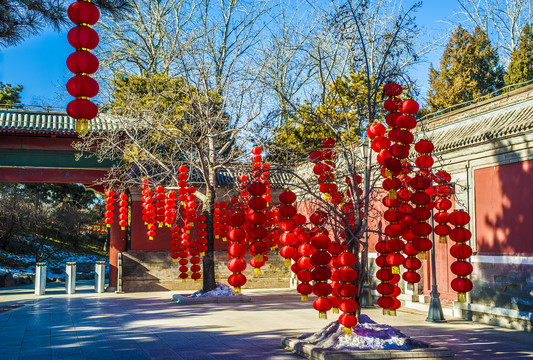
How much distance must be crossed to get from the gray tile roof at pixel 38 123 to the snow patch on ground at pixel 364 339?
39.7 feet

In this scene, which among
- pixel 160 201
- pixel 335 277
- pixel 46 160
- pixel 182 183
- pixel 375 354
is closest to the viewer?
pixel 375 354

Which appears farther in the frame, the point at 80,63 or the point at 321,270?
the point at 321,270

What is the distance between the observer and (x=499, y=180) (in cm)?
1055

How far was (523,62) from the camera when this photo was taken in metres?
22.8

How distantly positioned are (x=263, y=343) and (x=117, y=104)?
437 inches

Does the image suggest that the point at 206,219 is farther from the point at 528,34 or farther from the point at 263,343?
the point at 528,34

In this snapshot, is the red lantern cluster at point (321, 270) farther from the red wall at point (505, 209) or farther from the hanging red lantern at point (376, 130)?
the red wall at point (505, 209)

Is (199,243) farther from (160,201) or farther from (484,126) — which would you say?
(484,126)

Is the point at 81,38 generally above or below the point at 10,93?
below

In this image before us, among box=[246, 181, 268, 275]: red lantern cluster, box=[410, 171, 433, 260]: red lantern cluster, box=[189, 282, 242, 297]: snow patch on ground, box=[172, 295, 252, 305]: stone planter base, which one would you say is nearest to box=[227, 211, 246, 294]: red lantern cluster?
box=[246, 181, 268, 275]: red lantern cluster

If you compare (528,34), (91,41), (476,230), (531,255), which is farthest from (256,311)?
(528,34)

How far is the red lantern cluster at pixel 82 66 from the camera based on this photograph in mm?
5520

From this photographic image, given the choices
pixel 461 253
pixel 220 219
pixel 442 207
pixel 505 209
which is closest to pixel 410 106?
pixel 442 207

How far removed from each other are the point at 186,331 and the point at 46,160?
10116 millimetres
